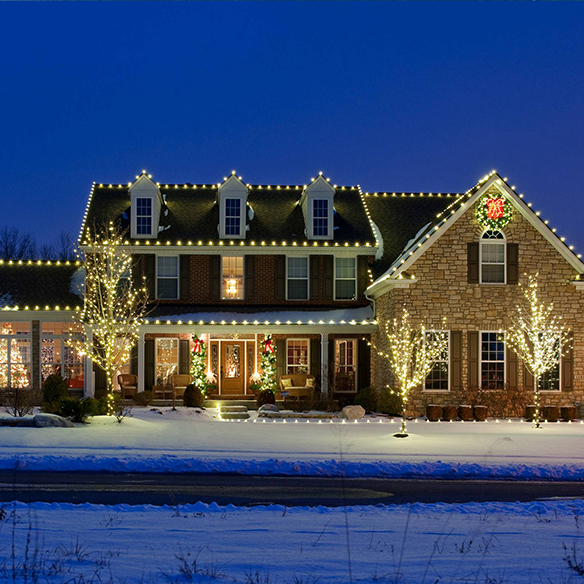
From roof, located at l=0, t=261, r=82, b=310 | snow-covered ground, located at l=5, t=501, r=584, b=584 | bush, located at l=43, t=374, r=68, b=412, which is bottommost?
snow-covered ground, located at l=5, t=501, r=584, b=584

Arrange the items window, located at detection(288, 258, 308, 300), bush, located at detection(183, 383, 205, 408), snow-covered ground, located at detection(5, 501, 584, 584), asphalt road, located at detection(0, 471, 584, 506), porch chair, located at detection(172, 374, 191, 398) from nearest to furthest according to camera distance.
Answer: snow-covered ground, located at detection(5, 501, 584, 584) → asphalt road, located at detection(0, 471, 584, 506) → bush, located at detection(183, 383, 205, 408) → porch chair, located at detection(172, 374, 191, 398) → window, located at detection(288, 258, 308, 300)

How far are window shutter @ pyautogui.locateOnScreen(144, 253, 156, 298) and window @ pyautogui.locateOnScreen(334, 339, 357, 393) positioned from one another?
7102 millimetres

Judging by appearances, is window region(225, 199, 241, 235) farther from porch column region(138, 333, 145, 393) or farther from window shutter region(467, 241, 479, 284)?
window shutter region(467, 241, 479, 284)

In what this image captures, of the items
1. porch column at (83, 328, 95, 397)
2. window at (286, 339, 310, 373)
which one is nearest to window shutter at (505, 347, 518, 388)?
window at (286, 339, 310, 373)

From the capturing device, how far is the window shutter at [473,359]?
23688 millimetres

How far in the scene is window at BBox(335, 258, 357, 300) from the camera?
28.1 metres

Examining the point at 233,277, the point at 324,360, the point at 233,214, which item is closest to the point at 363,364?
the point at 324,360

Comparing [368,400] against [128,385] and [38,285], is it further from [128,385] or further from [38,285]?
[38,285]

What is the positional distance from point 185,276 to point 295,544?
802 inches

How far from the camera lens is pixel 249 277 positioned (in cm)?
2780

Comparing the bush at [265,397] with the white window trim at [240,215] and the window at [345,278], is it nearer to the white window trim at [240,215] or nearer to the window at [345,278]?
the window at [345,278]

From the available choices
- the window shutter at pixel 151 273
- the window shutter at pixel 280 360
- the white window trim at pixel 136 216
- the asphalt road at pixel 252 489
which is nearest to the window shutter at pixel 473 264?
the window shutter at pixel 280 360

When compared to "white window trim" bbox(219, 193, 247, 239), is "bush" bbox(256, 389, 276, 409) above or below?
below

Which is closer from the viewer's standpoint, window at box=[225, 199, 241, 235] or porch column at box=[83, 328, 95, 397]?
porch column at box=[83, 328, 95, 397]
